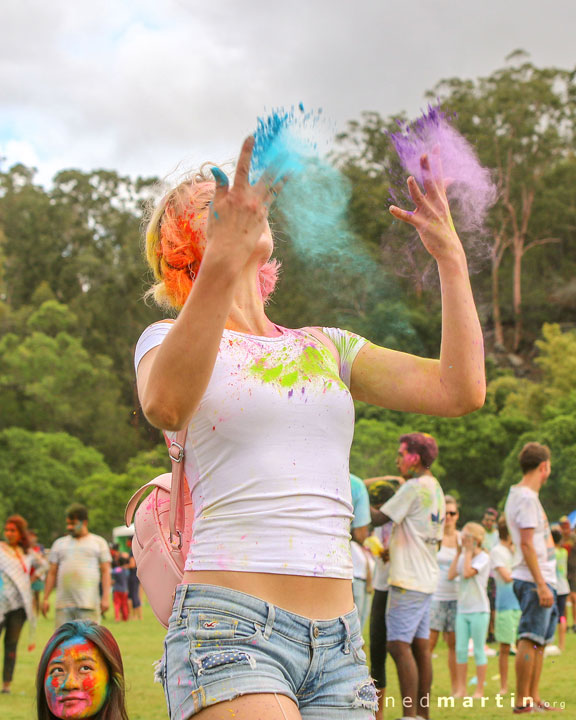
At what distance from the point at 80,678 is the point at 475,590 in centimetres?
589

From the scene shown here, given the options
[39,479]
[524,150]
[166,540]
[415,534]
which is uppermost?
[524,150]

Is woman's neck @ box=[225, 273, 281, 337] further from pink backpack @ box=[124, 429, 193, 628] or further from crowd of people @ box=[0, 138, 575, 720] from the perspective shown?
pink backpack @ box=[124, 429, 193, 628]

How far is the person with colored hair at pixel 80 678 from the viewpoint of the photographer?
3416 mm

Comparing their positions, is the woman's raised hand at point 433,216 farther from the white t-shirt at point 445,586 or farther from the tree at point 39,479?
the tree at point 39,479

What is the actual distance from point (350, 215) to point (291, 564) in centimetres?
133

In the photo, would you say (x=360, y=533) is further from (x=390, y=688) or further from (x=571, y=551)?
(x=571, y=551)

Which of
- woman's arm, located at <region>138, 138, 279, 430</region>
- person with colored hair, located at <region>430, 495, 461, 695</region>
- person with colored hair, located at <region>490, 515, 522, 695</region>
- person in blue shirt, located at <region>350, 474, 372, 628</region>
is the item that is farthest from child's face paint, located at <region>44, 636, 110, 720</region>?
person with colored hair, located at <region>430, 495, 461, 695</region>

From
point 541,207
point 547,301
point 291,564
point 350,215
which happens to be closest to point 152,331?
point 291,564

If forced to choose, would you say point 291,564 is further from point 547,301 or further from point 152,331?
point 547,301

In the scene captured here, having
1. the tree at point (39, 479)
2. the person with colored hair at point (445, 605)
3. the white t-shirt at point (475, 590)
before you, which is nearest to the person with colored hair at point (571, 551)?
the person with colored hair at point (445, 605)

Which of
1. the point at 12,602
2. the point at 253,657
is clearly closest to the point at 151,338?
the point at 253,657

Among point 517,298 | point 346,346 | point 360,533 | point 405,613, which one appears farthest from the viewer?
point 517,298

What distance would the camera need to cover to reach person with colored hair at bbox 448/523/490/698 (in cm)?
848

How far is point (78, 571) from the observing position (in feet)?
30.4
